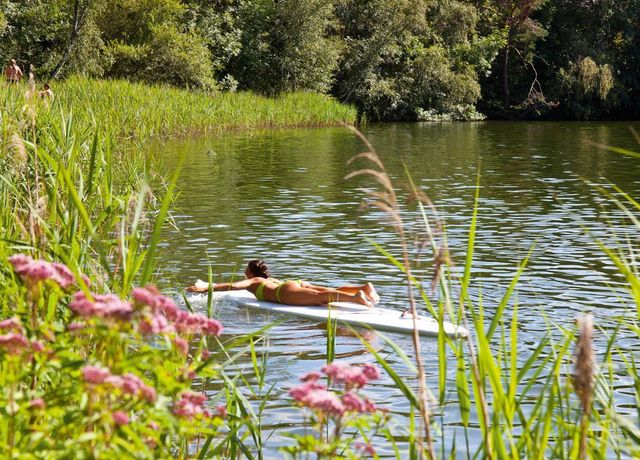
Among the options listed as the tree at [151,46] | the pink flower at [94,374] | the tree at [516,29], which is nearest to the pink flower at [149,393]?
the pink flower at [94,374]

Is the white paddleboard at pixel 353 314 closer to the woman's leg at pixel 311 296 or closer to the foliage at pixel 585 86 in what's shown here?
the woman's leg at pixel 311 296

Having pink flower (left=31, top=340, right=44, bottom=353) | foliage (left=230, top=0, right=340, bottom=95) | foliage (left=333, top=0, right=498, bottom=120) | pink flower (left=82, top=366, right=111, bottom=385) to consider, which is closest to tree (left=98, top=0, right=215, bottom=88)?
foliage (left=230, top=0, right=340, bottom=95)

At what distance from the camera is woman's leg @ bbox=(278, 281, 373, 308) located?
26.0 feet

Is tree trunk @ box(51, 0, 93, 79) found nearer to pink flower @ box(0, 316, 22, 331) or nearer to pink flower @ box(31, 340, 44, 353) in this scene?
pink flower @ box(0, 316, 22, 331)

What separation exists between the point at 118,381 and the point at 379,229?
428 inches

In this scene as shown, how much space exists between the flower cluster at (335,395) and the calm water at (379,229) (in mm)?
878

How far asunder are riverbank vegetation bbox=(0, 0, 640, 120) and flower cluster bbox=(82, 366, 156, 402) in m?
26.5

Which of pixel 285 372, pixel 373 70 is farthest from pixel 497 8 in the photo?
pixel 285 372

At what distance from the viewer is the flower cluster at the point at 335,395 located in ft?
7.18

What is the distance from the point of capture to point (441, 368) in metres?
2.82

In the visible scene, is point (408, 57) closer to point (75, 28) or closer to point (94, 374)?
point (75, 28)

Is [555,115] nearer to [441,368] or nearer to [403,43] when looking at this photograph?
[403,43]

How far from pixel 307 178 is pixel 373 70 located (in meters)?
22.3

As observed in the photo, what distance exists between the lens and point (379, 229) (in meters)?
12.9
